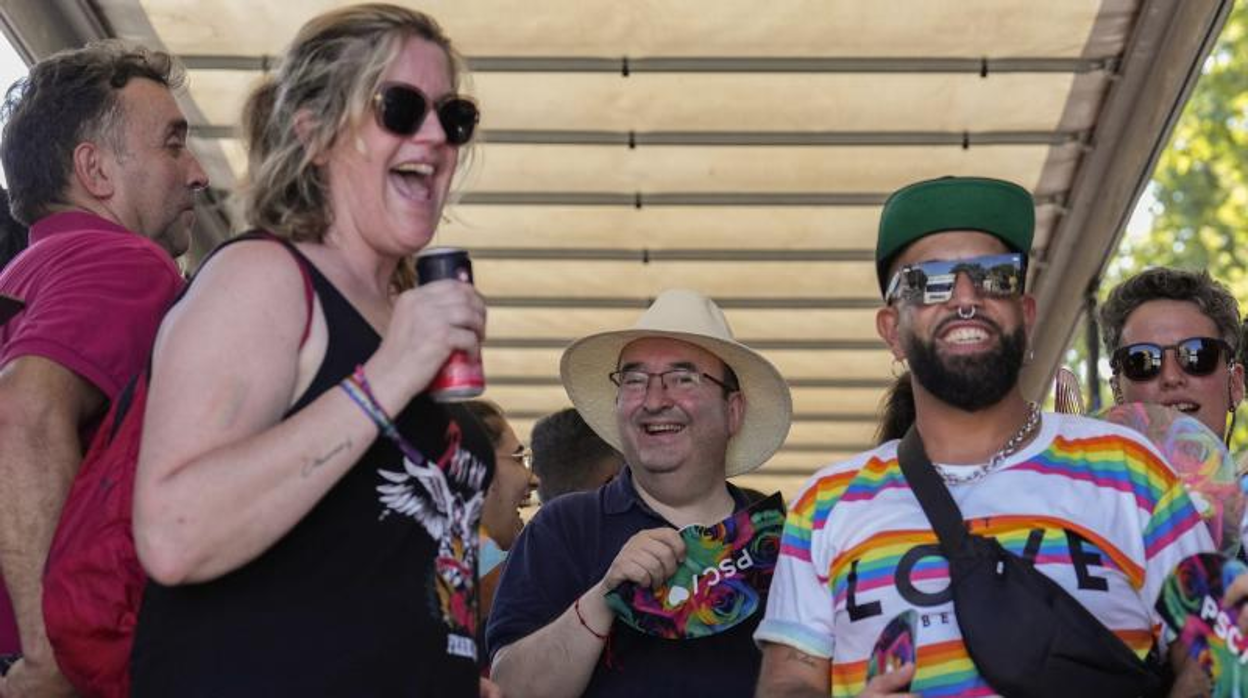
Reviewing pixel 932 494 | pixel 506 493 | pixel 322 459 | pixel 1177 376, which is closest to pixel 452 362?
pixel 322 459

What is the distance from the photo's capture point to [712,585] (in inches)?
Answer: 177

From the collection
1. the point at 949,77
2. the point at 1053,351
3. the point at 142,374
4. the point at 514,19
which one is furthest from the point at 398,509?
the point at 1053,351

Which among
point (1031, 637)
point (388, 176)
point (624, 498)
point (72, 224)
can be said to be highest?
point (388, 176)

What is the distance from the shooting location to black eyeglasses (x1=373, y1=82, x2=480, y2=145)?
3.05 m

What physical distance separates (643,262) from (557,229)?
0.55 meters

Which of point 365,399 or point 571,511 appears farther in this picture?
point 571,511

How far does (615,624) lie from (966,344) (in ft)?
4.67

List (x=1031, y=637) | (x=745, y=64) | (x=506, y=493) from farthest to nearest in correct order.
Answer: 1. (x=745, y=64)
2. (x=506, y=493)
3. (x=1031, y=637)

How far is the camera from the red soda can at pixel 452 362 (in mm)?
2820

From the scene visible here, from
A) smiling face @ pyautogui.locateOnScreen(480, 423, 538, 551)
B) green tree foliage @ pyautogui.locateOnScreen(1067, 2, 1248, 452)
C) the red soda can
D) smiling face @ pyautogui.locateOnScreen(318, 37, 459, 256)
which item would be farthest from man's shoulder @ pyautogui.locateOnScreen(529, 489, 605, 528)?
green tree foliage @ pyautogui.locateOnScreen(1067, 2, 1248, 452)

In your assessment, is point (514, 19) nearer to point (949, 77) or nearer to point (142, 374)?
point (949, 77)

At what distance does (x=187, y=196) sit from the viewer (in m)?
4.18

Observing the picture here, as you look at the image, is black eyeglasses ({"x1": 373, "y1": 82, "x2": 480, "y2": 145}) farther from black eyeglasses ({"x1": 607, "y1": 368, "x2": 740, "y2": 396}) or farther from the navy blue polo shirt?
black eyeglasses ({"x1": 607, "y1": 368, "x2": 740, "y2": 396})

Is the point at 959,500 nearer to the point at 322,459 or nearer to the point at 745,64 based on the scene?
the point at 322,459
